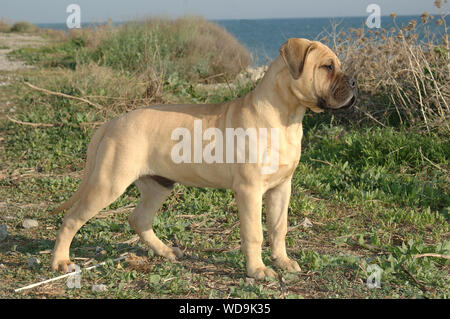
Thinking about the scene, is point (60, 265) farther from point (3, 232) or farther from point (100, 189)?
point (3, 232)

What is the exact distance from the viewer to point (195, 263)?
4453mm

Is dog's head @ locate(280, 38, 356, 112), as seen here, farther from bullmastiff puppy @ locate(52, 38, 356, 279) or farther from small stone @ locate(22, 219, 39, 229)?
small stone @ locate(22, 219, 39, 229)

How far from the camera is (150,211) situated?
15.2 feet

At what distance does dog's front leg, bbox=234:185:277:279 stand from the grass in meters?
0.12

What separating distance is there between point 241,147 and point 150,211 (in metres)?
1.15

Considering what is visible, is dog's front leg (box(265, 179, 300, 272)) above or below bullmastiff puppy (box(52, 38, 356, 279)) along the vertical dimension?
below

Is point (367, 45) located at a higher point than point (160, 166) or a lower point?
higher

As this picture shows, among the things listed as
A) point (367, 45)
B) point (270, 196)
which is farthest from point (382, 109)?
point (270, 196)

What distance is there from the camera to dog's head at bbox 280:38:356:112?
151 inches

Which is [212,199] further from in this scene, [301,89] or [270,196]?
[301,89]

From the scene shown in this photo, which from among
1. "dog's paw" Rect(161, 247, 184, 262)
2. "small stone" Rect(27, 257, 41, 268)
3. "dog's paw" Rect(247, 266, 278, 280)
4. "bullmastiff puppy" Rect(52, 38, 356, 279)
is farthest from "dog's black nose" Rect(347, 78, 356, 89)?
"small stone" Rect(27, 257, 41, 268)

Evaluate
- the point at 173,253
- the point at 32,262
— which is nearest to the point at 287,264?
the point at 173,253
